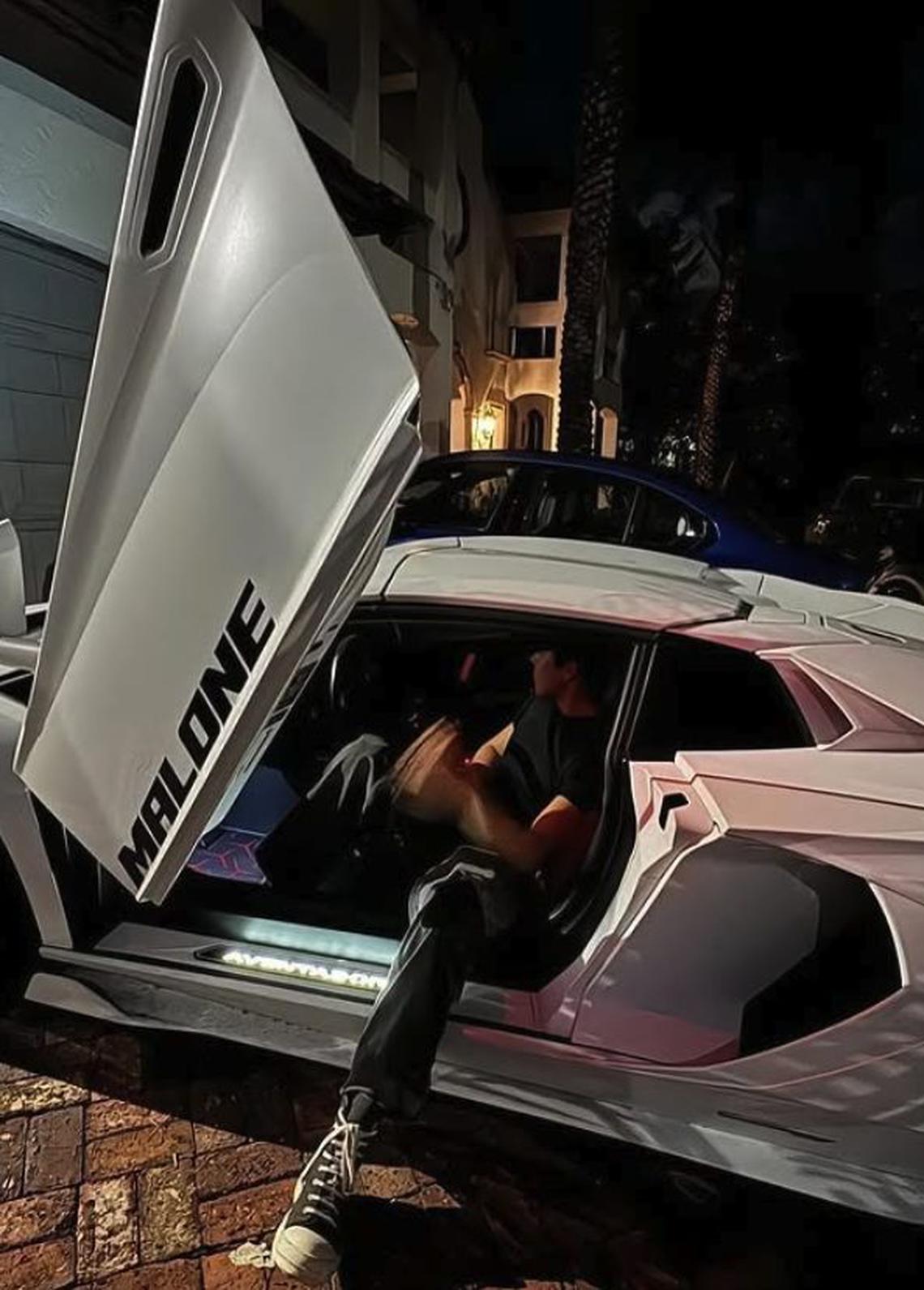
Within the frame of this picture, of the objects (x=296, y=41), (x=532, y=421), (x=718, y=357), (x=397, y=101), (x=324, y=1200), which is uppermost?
(x=397, y=101)

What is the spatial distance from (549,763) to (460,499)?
3076 mm

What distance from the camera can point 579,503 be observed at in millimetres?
4414

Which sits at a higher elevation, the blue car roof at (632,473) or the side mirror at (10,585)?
the blue car roof at (632,473)

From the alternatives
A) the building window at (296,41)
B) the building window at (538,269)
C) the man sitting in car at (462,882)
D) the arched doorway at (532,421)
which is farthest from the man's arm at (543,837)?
the building window at (538,269)

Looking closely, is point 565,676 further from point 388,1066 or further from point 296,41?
point 296,41

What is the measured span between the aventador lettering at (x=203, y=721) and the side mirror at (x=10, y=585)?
111 cm

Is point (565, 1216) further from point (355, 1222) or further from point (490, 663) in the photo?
point (490, 663)

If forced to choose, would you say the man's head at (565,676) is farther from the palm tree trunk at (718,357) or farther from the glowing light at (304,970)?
the palm tree trunk at (718,357)

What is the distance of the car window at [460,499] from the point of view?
451 centimetres

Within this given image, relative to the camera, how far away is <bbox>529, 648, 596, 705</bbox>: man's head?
1779 millimetres

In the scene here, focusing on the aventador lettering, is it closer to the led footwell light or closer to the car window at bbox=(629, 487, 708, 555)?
the led footwell light

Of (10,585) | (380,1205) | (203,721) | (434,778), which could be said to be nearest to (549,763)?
(434,778)

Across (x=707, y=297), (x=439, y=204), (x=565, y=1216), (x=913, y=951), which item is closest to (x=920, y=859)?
(x=913, y=951)

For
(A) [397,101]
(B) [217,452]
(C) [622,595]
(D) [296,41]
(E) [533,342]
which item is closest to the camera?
(B) [217,452]
